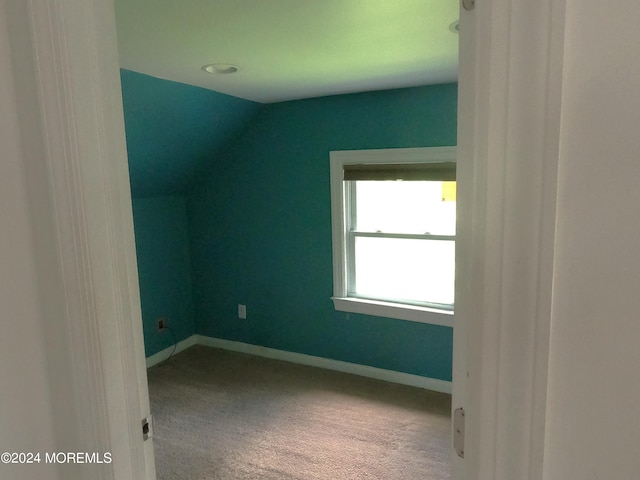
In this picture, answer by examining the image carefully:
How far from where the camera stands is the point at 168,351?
13.0ft

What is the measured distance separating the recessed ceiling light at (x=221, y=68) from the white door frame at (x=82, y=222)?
4.46ft

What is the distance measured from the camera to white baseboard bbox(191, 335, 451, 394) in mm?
3262

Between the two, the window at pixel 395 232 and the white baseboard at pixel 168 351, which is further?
the white baseboard at pixel 168 351

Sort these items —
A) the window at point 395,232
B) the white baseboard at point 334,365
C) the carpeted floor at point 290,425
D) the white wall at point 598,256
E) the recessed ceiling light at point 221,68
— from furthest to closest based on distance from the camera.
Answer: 1. the white baseboard at point 334,365
2. the window at point 395,232
3. the carpeted floor at point 290,425
4. the recessed ceiling light at point 221,68
5. the white wall at point 598,256

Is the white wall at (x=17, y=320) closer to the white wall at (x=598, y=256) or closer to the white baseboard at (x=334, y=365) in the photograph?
the white wall at (x=598, y=256)

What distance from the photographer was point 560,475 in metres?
0.60

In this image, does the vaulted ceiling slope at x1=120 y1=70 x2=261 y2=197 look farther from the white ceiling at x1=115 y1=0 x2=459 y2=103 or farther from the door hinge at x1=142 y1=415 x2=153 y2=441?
the door hinge at x1=142 y1=415 x2=153 y2=441

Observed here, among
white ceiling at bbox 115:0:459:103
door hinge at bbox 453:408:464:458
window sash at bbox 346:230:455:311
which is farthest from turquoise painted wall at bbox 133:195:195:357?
door hinge at bbox 453:408:464:458

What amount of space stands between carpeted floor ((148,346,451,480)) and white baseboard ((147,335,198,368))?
0.08m

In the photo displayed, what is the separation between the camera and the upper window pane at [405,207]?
3102 mm

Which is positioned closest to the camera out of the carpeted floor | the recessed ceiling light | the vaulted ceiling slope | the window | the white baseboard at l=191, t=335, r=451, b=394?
the recessed ceiling light

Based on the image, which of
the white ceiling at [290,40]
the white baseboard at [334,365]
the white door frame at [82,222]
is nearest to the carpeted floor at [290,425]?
the white baseboard at [334,365]

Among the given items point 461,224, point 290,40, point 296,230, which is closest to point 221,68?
point 290,40

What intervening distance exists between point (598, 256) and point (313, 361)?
333 cm
